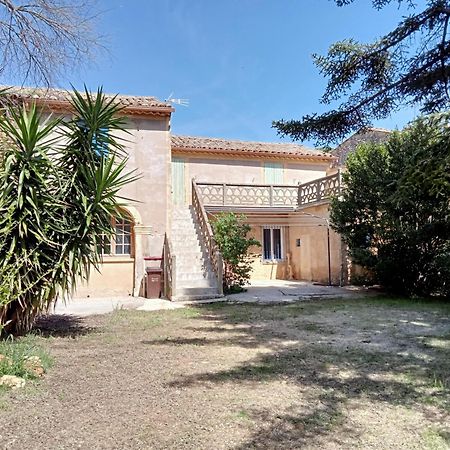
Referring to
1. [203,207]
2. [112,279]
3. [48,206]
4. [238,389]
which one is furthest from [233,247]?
[238,389]

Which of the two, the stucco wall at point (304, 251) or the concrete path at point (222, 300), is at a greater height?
the stucco wall at point (304, 251)

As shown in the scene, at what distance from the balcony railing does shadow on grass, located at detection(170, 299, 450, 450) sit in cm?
932

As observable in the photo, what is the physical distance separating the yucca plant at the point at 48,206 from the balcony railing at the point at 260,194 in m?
10.3

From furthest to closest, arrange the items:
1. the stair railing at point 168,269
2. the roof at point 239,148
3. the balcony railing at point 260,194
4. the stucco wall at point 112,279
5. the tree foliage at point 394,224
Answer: the roof at point 239,148 < the balcony railing at point 260,194 < the stucco wall at point 112,279 < the stair railing at point 168,269 < the tree foliage at point 394,224

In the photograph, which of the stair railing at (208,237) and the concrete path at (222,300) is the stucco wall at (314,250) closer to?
the concrete path at (222,300)

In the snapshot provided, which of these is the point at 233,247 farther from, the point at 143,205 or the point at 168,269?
the point at 143,205

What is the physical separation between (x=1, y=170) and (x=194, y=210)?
1186 cm

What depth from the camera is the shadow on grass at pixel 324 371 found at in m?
3.74

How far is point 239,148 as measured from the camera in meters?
21.0

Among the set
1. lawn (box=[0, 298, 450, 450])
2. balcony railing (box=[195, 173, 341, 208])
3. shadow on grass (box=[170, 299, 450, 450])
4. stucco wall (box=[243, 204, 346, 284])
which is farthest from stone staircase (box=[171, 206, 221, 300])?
lawn (box=[0, 298, 450, 450])

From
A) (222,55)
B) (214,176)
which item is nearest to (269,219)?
(214,176)

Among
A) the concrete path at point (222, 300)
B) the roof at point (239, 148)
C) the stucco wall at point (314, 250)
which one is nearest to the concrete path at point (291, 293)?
the concrete path at point (222, 300)

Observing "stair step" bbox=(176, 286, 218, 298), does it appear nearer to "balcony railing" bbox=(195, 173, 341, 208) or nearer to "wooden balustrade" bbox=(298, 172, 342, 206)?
"balcony railing" bbox=(195, 173, 341, 208)

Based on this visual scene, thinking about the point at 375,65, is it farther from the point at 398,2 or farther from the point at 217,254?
the point at 217,254
